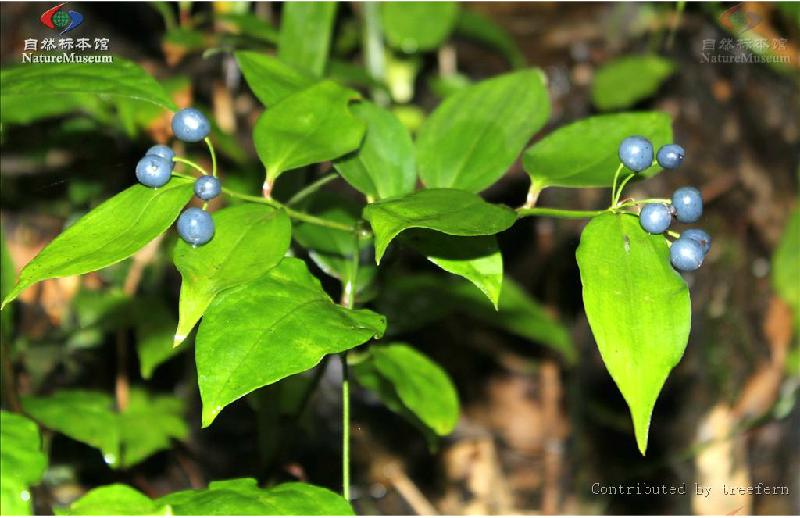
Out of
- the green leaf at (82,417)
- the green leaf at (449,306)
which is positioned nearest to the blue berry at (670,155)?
the green leaf at (449,306)

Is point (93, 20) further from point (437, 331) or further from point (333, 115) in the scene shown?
point (333, 115)

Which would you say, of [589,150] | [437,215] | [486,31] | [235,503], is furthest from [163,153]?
[486,31]

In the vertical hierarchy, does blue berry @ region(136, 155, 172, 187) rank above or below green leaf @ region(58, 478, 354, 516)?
above

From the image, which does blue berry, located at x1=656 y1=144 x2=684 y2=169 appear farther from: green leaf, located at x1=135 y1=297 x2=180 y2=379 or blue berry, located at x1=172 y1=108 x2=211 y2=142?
green leaf, located at x1=135 y1=297 x2=180 y2=379

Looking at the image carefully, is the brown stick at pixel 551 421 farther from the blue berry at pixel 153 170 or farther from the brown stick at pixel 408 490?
the blue berry at pixel 153 170

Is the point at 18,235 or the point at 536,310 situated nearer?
the point at 536,310

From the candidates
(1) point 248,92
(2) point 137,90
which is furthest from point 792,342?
(2) point 137,90
